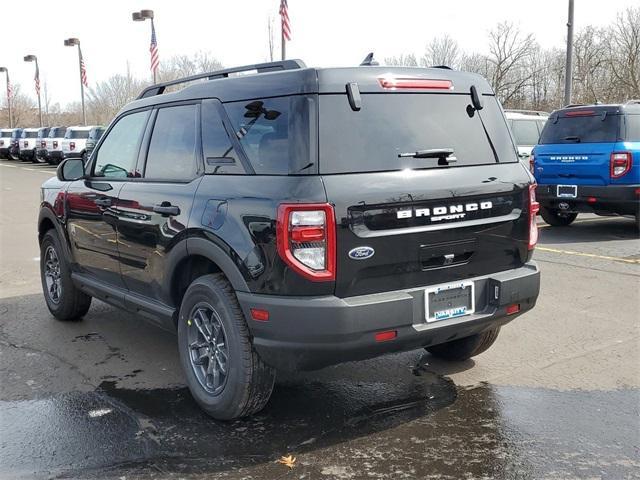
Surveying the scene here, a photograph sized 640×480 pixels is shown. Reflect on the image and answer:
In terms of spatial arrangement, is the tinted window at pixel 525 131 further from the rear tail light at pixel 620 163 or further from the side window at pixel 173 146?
the side window at pixel 173 146

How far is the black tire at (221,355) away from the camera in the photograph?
3.51 metres

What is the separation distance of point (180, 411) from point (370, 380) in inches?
50.2

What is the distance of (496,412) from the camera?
388cm

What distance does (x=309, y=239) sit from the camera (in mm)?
3186

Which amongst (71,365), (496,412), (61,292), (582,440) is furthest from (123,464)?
(61,292)

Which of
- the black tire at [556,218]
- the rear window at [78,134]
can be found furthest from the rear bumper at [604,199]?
the rear window at [78,134]

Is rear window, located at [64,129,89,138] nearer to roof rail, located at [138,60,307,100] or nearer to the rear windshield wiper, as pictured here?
roof rail, located at [138,60,307,100]

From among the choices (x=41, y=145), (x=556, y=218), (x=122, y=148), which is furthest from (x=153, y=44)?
(x=122, y=148)

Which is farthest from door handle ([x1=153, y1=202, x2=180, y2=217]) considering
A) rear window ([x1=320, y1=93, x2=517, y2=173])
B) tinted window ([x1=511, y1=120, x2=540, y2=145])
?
tinted window ([x1=511, y1=120, x2=540, y2=145])

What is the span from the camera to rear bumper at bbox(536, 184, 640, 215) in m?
9.53

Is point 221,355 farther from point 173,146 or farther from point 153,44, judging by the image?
point 153,44

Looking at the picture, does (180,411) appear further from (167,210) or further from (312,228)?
(312,228)

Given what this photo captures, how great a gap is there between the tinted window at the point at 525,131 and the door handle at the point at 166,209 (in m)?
11.6

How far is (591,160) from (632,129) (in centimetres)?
70
